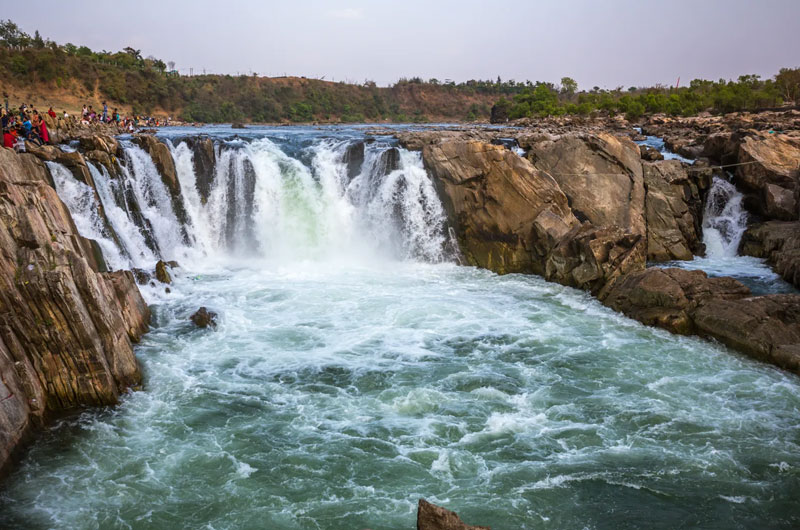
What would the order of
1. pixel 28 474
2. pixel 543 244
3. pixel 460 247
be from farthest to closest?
pixel 460 247 < pixel 543 244 < pixel 28 474

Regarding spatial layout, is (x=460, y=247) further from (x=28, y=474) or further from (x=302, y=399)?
(x=28, y=474)

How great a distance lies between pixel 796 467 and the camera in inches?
318

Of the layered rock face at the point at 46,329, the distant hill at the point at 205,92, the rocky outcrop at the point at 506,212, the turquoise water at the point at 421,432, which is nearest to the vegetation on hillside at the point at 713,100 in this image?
the distant hill at the point at 205,92

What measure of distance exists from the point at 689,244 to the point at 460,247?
7647mm

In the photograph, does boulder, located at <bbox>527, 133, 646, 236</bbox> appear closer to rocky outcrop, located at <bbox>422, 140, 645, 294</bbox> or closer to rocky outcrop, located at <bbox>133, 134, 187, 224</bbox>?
rocky outcrop, located at <bbox>422, 140, 645, 294</bbox>

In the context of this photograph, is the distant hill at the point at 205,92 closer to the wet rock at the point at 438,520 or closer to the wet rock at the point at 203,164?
the wet rock at the point at 203,164

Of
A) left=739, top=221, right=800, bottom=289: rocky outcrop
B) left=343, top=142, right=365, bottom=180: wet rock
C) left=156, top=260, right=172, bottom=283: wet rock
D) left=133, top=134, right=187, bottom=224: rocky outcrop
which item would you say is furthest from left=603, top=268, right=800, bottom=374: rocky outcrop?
left=133, top=134, right=187, bottom=224: rocky outcrop

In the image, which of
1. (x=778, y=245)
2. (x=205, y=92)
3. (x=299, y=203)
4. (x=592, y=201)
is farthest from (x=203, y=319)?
(x=205, y=92)

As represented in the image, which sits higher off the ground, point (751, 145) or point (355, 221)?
point (751, 145)

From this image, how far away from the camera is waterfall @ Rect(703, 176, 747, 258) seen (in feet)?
66.0

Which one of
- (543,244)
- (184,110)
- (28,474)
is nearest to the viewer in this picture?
(28,474)

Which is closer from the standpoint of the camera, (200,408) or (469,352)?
(200,408)

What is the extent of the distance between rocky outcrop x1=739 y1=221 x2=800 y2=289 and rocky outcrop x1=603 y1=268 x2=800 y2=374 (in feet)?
12.3

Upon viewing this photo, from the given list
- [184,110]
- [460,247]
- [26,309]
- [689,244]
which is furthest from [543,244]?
[184,110]
